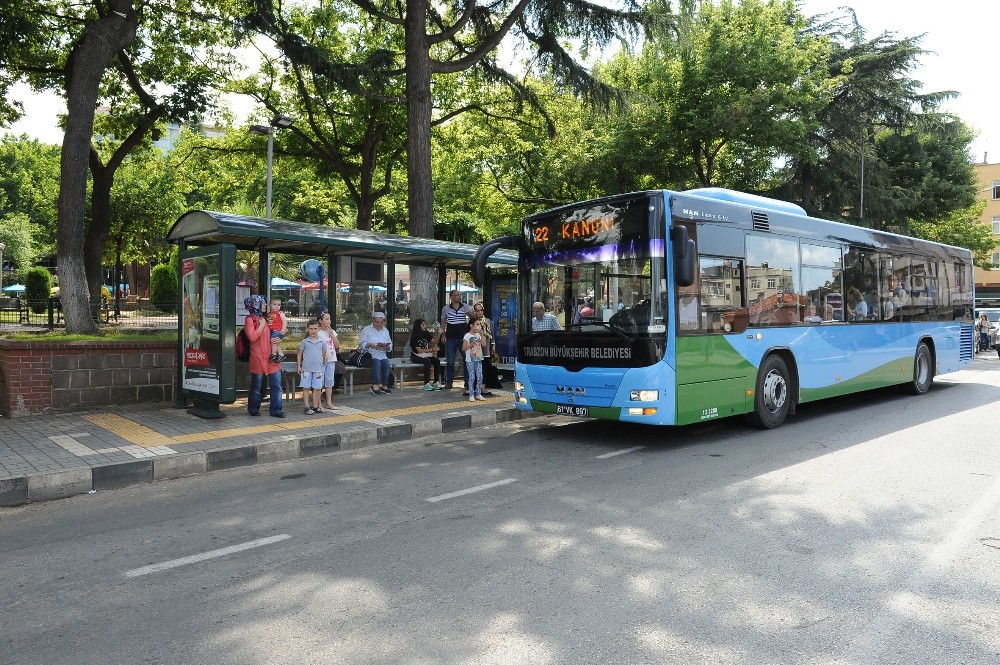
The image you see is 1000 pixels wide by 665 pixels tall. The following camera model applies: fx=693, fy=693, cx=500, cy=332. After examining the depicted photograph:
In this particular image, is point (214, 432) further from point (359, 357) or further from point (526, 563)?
point (526, 563)

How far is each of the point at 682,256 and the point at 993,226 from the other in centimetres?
6260

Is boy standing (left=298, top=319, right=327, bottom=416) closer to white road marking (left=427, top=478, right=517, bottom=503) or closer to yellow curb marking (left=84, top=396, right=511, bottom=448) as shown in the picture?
yellow curb marking (left=84, top=396, right=511, bottom=448)

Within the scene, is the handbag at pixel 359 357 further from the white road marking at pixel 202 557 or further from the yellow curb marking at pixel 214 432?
the white road marking at pixel 202 557

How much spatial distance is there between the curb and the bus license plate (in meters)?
1.92

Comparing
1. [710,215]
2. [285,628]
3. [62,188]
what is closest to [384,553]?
[285,628]

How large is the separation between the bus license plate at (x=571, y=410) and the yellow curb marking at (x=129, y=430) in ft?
15.2

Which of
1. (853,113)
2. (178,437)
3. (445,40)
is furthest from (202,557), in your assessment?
(853,113)

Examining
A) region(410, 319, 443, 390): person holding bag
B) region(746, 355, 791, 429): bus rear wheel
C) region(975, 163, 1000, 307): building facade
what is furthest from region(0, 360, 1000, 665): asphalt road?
region(975, 163, 1000, 307): building facade

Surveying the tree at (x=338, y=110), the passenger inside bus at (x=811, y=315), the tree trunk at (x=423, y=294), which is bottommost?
the passenger inside bus at (x=811, y=315)

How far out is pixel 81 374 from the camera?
32.6ft

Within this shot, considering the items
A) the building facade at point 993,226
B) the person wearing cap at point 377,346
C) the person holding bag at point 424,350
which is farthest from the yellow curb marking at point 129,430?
the building facade at point 993,226

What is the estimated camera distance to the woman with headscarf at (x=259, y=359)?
9719mm

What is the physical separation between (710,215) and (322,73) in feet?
31.4

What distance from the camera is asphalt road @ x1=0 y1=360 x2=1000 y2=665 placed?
10.9ft
